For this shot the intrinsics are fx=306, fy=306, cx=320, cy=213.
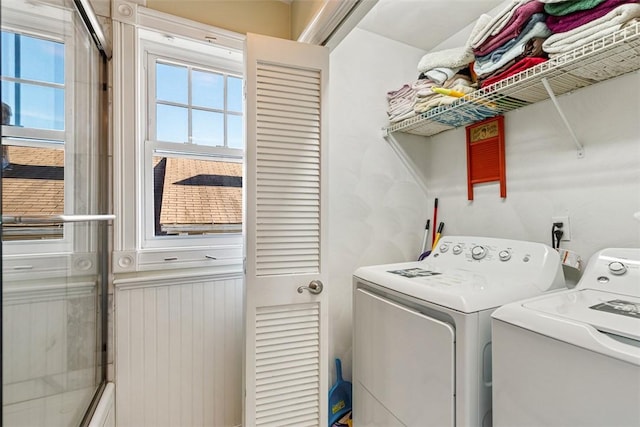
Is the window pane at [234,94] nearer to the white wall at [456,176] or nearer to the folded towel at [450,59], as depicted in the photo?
the white wall at [456,176]

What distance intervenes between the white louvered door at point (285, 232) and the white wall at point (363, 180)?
456mm

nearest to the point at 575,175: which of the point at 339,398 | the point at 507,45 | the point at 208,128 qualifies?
the point at 507,45

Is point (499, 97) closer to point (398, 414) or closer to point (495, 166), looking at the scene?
point (495, 166)

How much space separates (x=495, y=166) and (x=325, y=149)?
1040 millimetres

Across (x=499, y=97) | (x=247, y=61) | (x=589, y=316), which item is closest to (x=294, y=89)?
(x=247, y=61)

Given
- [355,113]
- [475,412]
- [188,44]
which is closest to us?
[475,412]

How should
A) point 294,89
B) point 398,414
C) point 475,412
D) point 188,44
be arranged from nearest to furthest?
point 475,412 < point 398,414 < point 294,89 < point 188,44

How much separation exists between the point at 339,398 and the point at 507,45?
2050 millimetres

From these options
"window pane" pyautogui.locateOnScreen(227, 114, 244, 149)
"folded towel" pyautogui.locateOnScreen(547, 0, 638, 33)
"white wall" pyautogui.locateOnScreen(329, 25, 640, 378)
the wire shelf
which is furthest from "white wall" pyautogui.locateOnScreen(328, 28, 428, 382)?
"folded towel" pyautogui.locateOnScreen(547, 0, 638, 33)

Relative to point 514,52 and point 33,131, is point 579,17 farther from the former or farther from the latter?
point 33,131

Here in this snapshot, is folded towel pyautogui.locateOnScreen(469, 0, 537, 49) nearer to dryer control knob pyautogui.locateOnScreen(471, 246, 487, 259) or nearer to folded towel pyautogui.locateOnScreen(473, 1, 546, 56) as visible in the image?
folded towel pyautogui.locateOnScreen(473, 1, 546, 56)

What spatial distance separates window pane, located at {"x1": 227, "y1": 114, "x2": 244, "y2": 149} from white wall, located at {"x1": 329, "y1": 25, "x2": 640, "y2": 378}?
56 centimetres

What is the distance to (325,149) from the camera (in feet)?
4.77

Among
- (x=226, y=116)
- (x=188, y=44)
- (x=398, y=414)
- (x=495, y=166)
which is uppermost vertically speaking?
(x=188, y=44)
